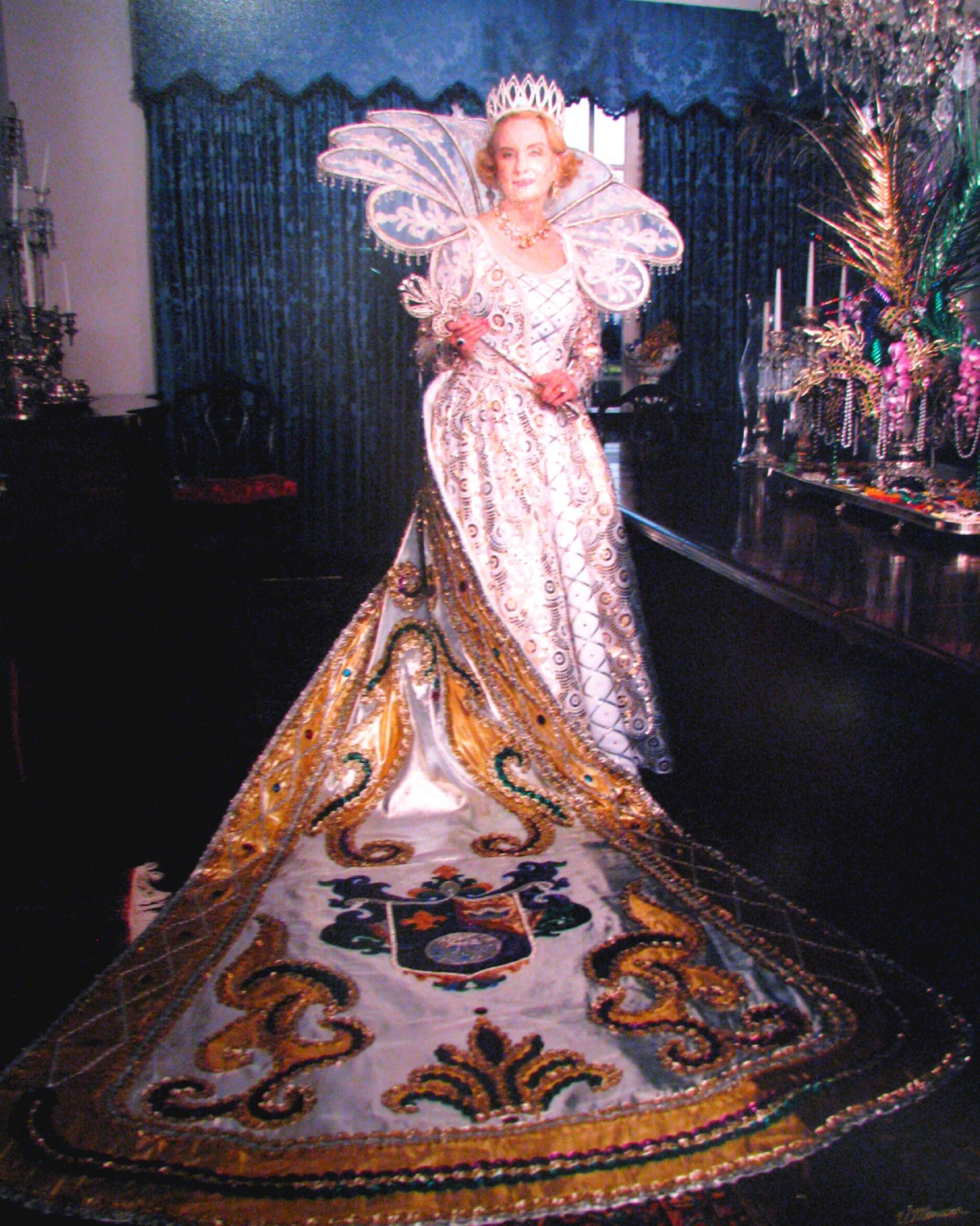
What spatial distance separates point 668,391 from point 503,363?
8.43 ft

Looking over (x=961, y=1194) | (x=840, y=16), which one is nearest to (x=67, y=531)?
(x=961, y=1194)

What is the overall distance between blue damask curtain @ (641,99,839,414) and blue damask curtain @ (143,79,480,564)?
1188 mm

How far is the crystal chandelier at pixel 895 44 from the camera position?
3.47m

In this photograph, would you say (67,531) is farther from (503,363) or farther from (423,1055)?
(423,1055)

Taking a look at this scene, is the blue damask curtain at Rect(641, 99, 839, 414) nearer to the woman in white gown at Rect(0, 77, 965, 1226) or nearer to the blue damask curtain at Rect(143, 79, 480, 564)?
the blue damask curtain at Rect(143, 79, 480, 564)

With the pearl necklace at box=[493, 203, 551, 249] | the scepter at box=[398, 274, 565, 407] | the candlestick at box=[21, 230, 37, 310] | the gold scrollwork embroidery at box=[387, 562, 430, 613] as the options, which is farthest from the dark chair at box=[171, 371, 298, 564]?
the pearl necklace at box=[493, 203, 551, 249]

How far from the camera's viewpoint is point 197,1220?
144 cm

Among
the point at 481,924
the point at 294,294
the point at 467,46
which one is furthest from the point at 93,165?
the point at 481,924

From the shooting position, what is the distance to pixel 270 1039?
180 cm

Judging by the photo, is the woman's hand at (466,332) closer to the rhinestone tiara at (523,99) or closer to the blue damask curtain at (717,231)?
the rhinestone tiara at (523,99)

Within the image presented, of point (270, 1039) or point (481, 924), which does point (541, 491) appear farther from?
point (270, 1039)

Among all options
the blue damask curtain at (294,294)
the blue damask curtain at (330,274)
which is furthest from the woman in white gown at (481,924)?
the blue damask curtain at (330,274)

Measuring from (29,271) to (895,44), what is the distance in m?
3.36

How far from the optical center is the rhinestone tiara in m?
2.68
